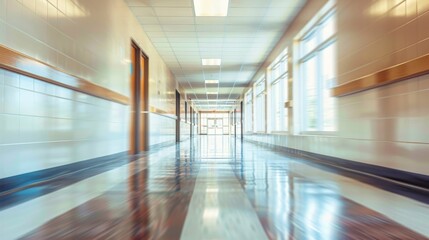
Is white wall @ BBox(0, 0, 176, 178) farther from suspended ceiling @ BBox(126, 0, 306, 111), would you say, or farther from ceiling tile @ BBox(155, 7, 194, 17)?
suspended ceiling @ BBox(126, 0, 306, 111)

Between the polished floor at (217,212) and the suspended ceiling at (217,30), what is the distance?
13.7 ft

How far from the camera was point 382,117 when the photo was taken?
357 centimetres

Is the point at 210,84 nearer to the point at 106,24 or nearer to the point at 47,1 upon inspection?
the point at 106,24

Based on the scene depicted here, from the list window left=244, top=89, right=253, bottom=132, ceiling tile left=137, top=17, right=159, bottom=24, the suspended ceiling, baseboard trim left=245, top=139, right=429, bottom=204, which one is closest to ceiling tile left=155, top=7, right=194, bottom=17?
the suspended ceiling

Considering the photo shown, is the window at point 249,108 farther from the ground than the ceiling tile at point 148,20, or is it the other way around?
the ceiling tile at point 148,20

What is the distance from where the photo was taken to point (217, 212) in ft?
6.73

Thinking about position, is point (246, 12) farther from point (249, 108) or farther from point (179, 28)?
point (249, 108)

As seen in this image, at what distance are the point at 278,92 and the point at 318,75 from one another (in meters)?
4.31

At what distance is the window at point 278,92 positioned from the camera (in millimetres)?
9445

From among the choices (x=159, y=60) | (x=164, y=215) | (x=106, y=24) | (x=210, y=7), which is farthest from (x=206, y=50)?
(x=164, y=215)

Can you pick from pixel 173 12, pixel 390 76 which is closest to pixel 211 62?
pixel 173 12

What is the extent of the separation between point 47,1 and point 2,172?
192 cm

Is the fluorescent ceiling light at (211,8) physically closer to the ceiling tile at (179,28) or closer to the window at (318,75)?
the ceiling tile at (179,28)

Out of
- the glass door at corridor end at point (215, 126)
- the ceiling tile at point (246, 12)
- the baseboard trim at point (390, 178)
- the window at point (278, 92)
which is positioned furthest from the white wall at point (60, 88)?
the glass door at corridor end at point (215, 126)
